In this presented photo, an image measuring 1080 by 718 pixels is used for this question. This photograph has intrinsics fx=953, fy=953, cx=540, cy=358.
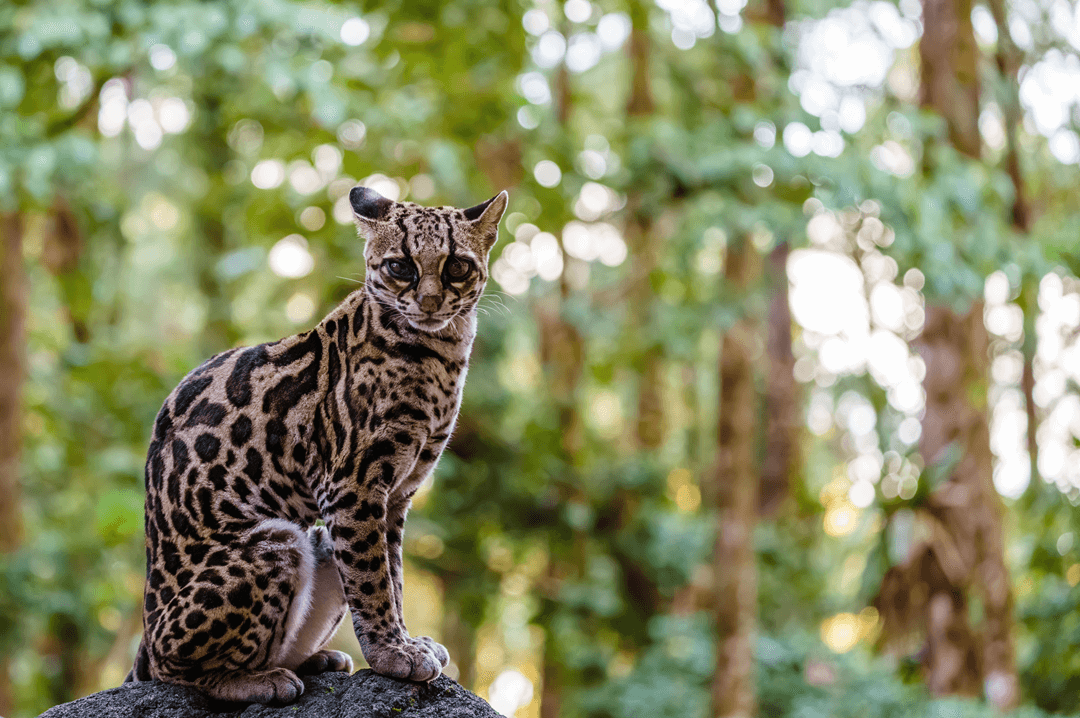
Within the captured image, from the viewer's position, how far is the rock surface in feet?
10.5

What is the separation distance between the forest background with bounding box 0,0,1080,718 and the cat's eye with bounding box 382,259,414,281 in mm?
3046

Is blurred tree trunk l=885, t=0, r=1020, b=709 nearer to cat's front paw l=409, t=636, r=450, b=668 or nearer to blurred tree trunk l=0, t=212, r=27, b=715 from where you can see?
cat's front paw l=409, t=636, r=450, b=668

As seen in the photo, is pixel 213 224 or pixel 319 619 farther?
pixel 213 224

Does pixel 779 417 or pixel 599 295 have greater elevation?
pixel 599 295

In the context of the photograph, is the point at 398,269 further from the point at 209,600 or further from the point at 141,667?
the point at 141,667

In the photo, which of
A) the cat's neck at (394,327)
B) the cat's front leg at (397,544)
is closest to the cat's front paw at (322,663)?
the cat's front leg at (397,544)

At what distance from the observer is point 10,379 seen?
9508mm

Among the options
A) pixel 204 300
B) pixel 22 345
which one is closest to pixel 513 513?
pixel 204 300

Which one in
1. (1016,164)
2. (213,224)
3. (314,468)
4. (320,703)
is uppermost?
(1016,164)

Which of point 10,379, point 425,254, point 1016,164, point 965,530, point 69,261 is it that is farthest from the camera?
point 1016,164

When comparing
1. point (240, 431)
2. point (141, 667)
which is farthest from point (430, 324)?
point (141, 667)

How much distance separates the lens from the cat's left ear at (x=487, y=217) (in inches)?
124

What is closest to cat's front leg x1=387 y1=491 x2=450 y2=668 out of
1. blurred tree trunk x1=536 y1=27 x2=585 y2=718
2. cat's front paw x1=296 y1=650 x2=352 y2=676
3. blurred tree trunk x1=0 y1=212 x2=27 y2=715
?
cat's front paw x1=296 y1=650 x2=352 y2=676

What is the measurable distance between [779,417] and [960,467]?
6.58m
